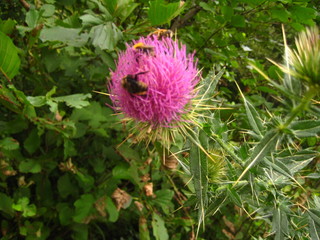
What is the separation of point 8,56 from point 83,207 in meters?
1.44

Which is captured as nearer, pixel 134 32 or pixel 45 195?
pixel 134 32

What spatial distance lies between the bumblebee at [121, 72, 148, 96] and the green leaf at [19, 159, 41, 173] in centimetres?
151

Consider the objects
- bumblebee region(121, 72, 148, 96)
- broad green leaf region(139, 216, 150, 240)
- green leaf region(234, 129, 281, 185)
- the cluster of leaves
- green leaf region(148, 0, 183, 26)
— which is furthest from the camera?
broad green leaf region(139, 216, 150, 240)

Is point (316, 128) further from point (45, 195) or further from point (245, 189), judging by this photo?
point (45, 195)

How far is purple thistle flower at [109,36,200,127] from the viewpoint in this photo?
5.06ft

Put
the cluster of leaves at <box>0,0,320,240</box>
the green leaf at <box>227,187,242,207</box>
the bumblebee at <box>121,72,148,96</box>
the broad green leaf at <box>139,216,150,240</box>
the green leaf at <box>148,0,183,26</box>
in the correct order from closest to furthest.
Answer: the bumblebee at <box>121,72,148,96</box>, the green leaf at <box>227,187,242,207</box>, the cluster of leaves at <box>0,0,320,240</box>, the green leaf at <box>148,0,183,26</box>, the broad green leaf at <box>139,216,150,240</box>

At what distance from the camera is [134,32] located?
89.4 inches

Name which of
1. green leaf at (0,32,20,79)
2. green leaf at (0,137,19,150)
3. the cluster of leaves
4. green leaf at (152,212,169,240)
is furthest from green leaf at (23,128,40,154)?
green leaf at (152,212,169,240)

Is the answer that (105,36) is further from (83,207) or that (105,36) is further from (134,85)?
(83,207)

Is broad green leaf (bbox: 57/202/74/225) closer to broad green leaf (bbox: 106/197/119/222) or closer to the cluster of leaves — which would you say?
the cluster of leaves

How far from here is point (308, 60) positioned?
1083 mm

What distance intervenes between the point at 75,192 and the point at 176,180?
111 centimetres

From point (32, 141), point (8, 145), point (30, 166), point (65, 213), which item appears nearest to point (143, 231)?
point (65, 213)

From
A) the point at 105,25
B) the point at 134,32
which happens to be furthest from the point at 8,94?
the point at 134,32
